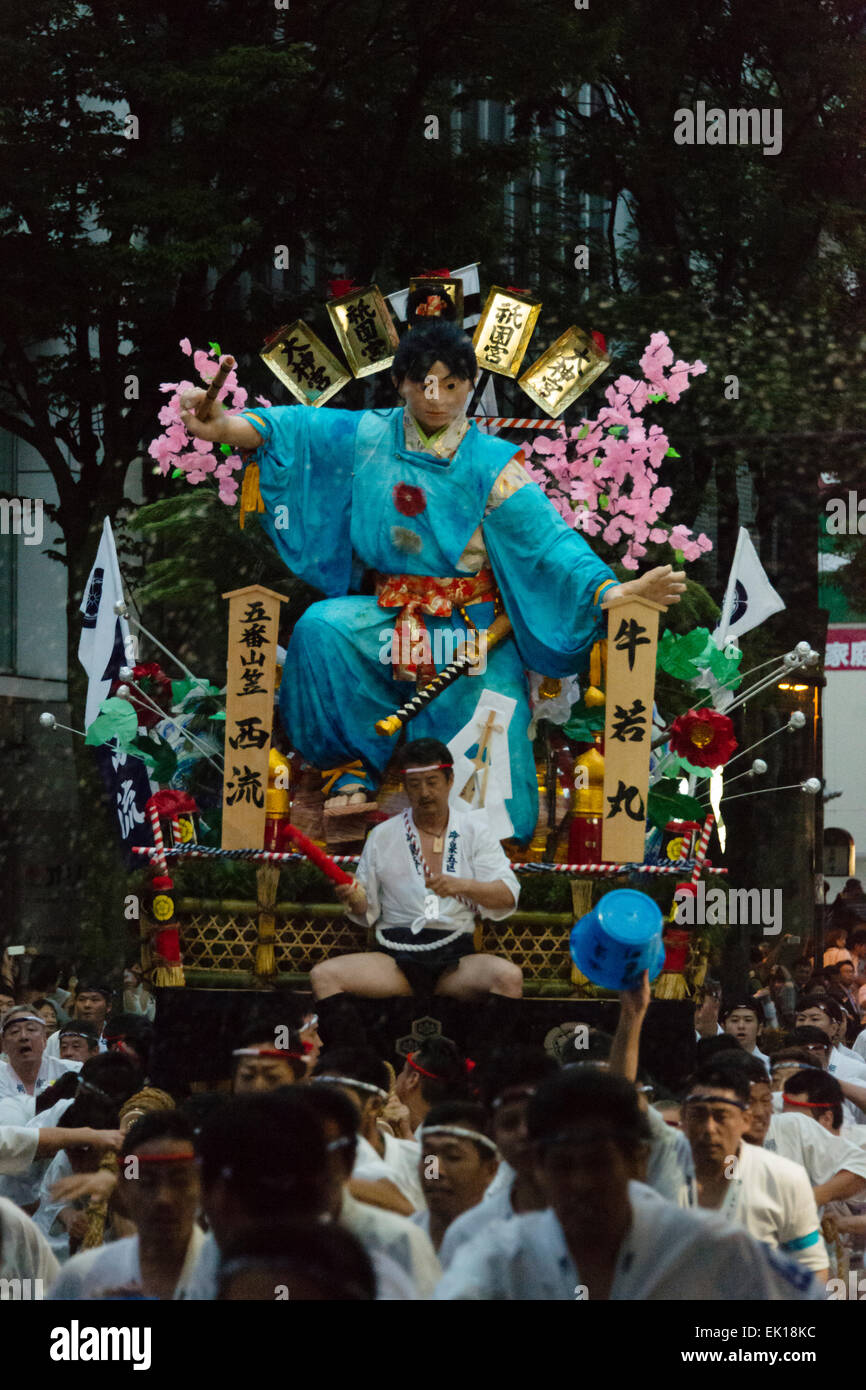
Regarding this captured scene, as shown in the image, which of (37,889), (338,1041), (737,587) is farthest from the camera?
(37,889)

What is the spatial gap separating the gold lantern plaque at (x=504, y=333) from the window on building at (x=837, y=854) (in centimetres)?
1321

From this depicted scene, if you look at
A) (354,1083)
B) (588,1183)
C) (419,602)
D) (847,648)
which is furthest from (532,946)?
(847,648)

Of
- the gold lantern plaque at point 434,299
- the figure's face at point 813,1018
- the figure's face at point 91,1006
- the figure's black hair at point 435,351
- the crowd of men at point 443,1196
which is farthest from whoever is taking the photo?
the figure's face at point 91,1006

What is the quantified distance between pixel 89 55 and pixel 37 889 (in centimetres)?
680

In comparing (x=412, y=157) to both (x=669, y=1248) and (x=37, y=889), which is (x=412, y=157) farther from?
(x=669, y=1248)

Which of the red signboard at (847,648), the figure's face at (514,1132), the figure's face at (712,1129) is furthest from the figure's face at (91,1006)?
the red signboard at (847,648)

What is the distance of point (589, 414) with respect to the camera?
565 inches

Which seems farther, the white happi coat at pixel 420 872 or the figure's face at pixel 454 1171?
the white happi coat at pixel 420 872

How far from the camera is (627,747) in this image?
714 centimetres

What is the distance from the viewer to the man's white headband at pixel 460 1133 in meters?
3.91

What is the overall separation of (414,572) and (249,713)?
897mm

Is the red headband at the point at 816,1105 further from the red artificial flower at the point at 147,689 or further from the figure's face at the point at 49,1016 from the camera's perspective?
the figure's face at the point at 49,1016
